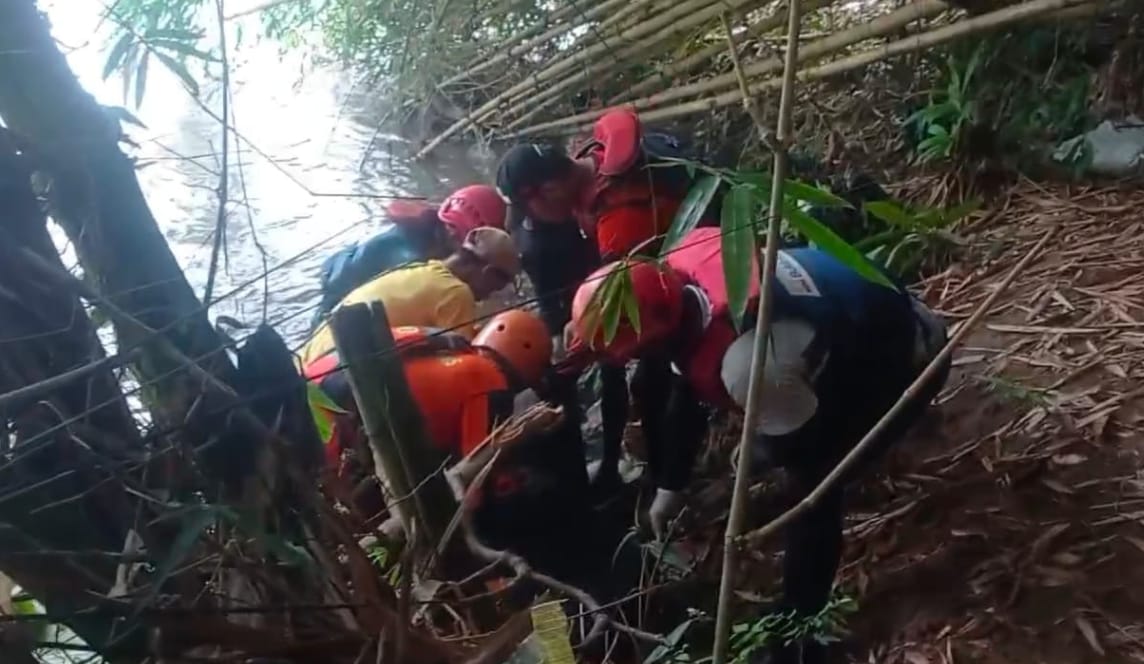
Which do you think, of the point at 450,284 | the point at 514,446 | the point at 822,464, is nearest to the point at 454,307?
the point at 450,284

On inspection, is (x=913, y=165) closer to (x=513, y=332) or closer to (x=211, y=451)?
(x=513, y=332)

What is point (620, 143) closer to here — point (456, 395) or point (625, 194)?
point (625, 194)

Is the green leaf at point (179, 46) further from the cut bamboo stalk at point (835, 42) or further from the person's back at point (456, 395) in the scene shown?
the cut bamboo stalk at point (835, 42)

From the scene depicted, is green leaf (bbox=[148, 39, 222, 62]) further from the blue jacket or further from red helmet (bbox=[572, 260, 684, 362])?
the blue jacket

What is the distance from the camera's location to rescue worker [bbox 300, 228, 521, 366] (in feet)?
6.54

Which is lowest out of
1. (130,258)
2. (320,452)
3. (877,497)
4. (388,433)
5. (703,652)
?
(877,497)

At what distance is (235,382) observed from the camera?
70 centimetres

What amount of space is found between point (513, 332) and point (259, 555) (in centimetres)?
118

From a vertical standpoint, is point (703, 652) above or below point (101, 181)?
below

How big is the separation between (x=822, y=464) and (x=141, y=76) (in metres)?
1.00

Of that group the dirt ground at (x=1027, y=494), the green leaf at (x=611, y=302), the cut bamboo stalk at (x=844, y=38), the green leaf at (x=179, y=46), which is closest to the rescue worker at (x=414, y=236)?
the cut bamboo stalk at (x=844, y=38)

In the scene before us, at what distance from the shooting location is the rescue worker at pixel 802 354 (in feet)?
4.74

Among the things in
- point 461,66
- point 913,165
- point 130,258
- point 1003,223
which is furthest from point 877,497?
point 461,66

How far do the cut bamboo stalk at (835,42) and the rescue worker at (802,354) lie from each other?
0.78 metres
